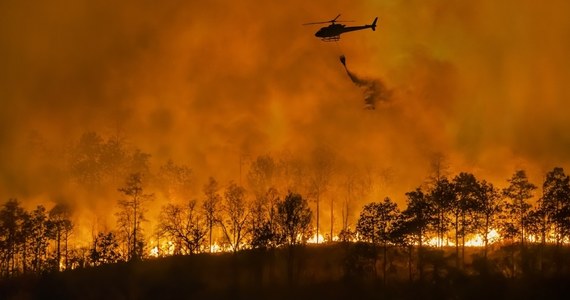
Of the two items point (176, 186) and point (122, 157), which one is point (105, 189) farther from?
point (176, 186)

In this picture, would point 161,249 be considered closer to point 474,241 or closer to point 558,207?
point 474,241

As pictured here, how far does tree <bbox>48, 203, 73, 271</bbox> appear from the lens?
119338 millimetres

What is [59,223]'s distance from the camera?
395 feet

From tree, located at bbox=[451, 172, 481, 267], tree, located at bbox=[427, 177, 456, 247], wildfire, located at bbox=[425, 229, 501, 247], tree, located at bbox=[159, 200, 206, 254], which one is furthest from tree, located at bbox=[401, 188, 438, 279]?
tree, located at bbox=[159, 200, 206, 254]

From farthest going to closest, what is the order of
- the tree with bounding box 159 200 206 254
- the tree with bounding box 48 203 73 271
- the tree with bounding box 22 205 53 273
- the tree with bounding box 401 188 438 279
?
the tree with bounding box 48 203 73 271
the tree with bounding box 22 205 53 273
the tree with bounding box 159 200 206 254
the tree with bounding box 401 188 438 279

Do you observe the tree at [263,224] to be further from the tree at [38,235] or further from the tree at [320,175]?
the tree at [38,235]

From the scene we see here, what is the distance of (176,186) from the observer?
5551 inches

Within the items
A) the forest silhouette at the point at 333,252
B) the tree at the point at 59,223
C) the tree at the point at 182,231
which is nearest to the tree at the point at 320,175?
the forest silhouette at the point at 333,252

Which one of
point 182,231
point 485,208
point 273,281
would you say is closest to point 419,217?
point 485,208

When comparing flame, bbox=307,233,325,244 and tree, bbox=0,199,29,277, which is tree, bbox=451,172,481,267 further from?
tree, bbox=0,199,29,277

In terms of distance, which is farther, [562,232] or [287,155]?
[287,155]

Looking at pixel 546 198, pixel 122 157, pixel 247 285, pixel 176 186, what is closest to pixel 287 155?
pixel 176 186

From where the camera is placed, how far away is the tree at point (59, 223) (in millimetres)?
119338

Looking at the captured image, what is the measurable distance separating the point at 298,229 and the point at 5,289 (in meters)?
51.5
